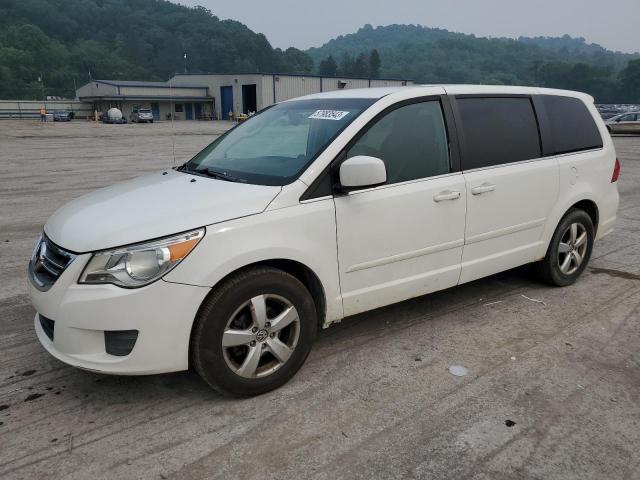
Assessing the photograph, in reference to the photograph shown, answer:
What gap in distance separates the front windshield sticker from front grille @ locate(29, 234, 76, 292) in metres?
1.83

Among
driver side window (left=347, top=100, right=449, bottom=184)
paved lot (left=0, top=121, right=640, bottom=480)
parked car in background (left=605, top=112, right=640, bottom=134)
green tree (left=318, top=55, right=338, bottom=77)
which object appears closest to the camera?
paved lot (left=0, top=121, right=640, bottom=480)

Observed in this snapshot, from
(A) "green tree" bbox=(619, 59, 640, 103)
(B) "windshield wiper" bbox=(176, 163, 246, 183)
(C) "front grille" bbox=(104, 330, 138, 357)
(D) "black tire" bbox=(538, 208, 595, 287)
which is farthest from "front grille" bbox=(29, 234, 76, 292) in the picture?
(A) "green tree" bbox=(619, 59, 640, 103)

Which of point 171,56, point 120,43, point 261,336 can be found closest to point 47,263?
point 261,336

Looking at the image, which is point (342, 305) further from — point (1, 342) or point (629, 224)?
point (629, 224)

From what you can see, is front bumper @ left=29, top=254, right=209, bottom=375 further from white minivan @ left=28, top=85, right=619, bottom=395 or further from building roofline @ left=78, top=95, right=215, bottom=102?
building roofline @ left=78, top=95, right=215, bottom=102

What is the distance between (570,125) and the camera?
4855mm

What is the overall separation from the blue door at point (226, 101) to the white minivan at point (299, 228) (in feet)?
215

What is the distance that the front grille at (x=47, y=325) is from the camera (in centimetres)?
302

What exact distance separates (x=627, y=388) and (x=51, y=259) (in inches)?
135

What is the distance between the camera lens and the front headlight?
279 cm

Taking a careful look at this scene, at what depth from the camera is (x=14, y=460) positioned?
8.66 feet

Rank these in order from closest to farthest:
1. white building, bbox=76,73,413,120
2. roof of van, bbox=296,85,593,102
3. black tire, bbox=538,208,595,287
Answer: roof of van, bbox=296,85,593,102, black tire, bbox=538,208,595,287, white building, bbox=76,73,413,120

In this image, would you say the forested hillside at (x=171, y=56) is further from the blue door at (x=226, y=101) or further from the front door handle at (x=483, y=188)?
the front door handle at (x=483, y=188)

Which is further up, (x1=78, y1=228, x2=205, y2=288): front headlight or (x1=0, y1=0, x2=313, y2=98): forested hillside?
(x1=0, y1=0, x2=313, y2=98): forested hillside
